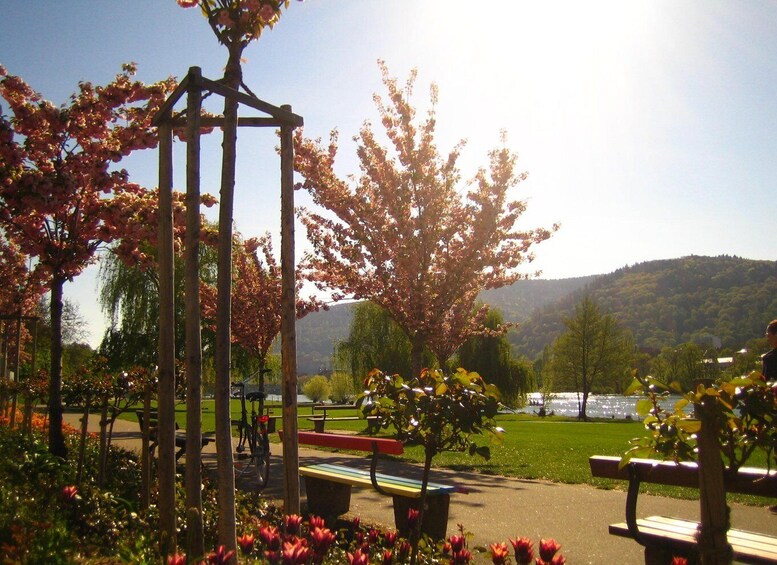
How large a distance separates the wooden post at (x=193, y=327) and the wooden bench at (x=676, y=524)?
243 cm

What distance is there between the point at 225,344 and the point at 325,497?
12.2 feet

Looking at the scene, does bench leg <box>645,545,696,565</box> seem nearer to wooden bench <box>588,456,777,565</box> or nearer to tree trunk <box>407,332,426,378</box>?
wooden bench <box>588,456,777,565</box>

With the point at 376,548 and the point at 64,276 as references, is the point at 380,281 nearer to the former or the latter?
the point at 64,276

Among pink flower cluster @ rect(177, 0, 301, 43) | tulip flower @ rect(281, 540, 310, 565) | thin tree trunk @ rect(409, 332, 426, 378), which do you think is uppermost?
pink flower cluster @ rect(177, 0, 301, 43)

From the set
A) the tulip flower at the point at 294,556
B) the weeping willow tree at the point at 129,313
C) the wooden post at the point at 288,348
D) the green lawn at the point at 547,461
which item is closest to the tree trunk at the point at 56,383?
the green lawn at the point at 547,461

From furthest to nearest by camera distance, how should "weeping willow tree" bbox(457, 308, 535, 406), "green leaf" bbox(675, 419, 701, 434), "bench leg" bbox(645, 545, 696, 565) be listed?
"weeping willow tree" bbox(457, 308, 535, 406)
"bench leg" bbox(645, 545, 696, 565)
"green leaf" bbox(675, 419, 701, 434)

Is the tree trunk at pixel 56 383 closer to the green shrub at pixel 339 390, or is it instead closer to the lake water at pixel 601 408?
the lake water at pixel 601 408

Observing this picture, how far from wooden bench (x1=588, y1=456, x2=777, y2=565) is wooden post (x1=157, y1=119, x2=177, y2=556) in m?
2.73

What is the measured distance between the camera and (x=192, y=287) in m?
4.25

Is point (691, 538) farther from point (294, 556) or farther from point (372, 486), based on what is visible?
point (372, 486)

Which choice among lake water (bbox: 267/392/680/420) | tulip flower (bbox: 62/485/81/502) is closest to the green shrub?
lake water (bbox: 267/392/680/420)

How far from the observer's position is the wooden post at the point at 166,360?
15.0ft

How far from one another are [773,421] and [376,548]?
261 centimetres

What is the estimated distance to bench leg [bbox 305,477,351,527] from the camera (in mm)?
7348
